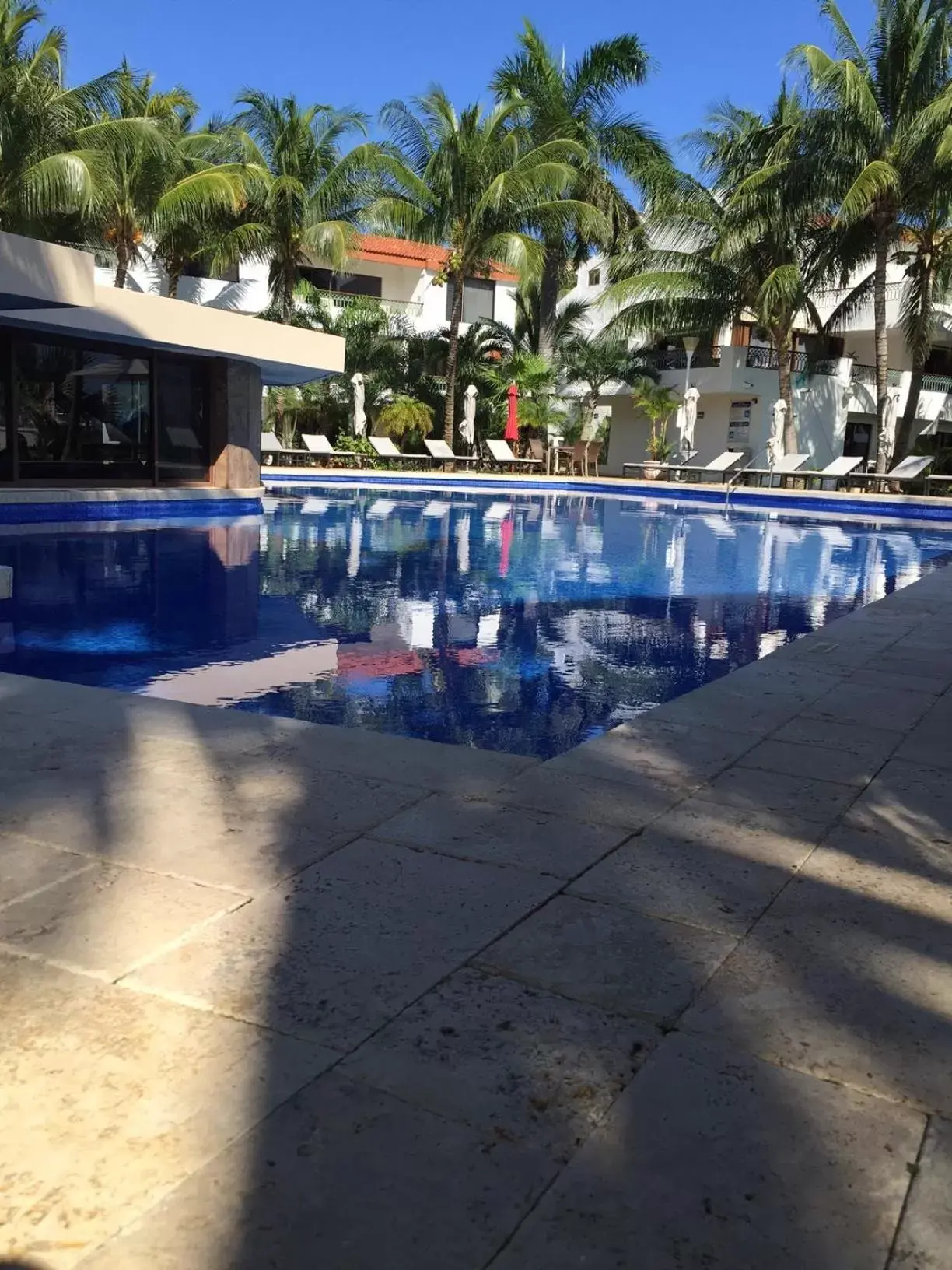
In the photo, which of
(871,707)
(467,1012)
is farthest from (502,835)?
(871,707)

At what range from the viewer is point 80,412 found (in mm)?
16469

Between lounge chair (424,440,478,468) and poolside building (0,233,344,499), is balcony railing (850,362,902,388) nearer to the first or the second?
lounge chair (424,440,478,468)

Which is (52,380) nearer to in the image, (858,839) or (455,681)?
(455,681)

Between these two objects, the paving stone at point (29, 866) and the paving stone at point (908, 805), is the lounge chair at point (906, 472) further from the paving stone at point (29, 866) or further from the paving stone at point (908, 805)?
the paving stone at point (29, 866)

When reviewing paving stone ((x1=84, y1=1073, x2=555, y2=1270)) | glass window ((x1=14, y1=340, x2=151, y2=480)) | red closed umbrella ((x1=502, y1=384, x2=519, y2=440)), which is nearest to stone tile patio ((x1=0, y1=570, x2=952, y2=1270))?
paving stone ((x1=84, y1=1073, x2=555, y2=1270))

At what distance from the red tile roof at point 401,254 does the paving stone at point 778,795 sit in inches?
1277

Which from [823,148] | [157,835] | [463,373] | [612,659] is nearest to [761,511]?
[823,148]

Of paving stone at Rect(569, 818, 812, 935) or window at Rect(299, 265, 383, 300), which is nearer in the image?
paving stone at Rect(569, 818, 812, 935)

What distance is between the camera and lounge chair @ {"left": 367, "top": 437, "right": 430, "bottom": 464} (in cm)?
2772

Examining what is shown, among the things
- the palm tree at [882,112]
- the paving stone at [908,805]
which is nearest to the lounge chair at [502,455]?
the palm tree at [882,112]

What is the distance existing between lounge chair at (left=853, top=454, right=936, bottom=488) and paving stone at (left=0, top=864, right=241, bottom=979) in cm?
2354

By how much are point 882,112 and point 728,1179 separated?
2605 centimetres

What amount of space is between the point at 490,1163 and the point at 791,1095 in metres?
0.61

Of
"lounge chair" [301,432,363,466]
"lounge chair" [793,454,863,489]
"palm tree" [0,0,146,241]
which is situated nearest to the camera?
"palm tree" [0,0,146,241]
